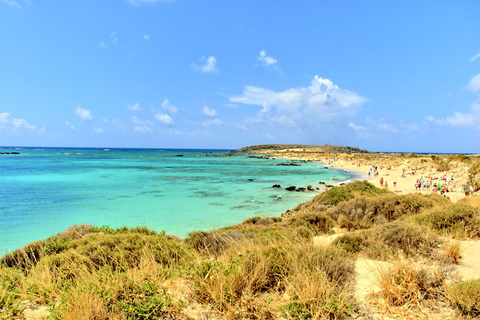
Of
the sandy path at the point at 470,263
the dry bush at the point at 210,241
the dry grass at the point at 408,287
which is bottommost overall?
the dry bush at the point at 210,241

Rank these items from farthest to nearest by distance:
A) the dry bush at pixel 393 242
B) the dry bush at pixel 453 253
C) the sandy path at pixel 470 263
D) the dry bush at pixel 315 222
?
1. the dry bush at pixel 315 222
2. the dry bush at pixel 393 242
3. the dry bush at pixel 453 253
4. the sandy path at pixel 470 263

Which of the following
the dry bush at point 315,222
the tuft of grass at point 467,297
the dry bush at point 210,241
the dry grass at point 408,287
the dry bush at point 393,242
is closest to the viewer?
the tuft of grass at point 467,297

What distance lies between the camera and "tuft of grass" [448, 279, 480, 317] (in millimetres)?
3100

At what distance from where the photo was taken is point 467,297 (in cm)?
319

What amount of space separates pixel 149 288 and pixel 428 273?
13.4ft

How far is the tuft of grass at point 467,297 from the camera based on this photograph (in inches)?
122

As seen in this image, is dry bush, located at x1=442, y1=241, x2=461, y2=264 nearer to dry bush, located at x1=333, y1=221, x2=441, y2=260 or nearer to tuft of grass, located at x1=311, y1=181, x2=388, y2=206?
dry bush, located at x1=333, y1=221, x2=441, y2=260

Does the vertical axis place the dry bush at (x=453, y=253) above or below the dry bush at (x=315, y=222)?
above

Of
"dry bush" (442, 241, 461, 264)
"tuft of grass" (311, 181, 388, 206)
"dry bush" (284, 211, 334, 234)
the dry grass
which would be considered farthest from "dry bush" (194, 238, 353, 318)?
"tuft of grass" (311, 181, 388, 206)

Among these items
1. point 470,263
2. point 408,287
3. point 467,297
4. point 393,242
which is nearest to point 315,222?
point 393,242

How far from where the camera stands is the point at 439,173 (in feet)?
99.5

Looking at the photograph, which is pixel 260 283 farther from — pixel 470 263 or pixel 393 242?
pixel 470 263

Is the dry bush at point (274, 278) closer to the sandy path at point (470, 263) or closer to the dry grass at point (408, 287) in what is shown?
the dry grass at point (408, 287)

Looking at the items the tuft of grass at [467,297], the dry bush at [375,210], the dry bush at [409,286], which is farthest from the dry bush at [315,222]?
the tuft of grass at [467,297]
